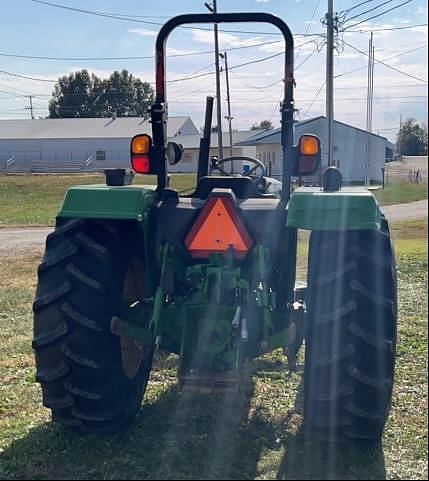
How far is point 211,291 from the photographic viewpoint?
12.7 ft

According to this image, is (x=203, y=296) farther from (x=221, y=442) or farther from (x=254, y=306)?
(x=221, y=442)

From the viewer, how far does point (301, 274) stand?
901 centimetres

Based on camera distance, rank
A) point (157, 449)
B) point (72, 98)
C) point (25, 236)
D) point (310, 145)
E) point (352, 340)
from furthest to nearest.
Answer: point (72, 98) → point (25, 236) → point (310, 145) → point (157, 449) → point (352, 340)

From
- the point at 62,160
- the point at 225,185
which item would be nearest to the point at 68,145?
the point at 62,160

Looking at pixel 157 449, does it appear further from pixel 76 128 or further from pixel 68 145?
pixel 76 128

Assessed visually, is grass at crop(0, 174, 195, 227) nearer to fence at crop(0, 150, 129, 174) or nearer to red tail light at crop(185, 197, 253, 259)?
fence at crop(0, 150, 129, 174)

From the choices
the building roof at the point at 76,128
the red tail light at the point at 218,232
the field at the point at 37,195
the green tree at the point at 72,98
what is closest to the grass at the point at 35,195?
the field at the point at 37,195

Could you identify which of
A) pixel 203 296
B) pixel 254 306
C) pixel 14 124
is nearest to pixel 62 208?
pixel 203 296

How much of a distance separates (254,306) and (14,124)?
5004cm

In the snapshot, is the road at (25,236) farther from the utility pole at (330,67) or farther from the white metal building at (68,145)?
the white metal building at (68,145)

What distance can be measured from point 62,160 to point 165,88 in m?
45.7

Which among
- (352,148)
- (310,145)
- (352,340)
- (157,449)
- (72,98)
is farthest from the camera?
(72,98)

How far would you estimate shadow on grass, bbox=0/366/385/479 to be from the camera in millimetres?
3420

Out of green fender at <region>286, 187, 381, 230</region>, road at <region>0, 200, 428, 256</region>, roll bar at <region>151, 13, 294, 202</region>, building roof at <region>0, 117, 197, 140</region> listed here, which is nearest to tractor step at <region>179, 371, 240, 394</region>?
green fender at <region>286, 187, 381, 230</region>
